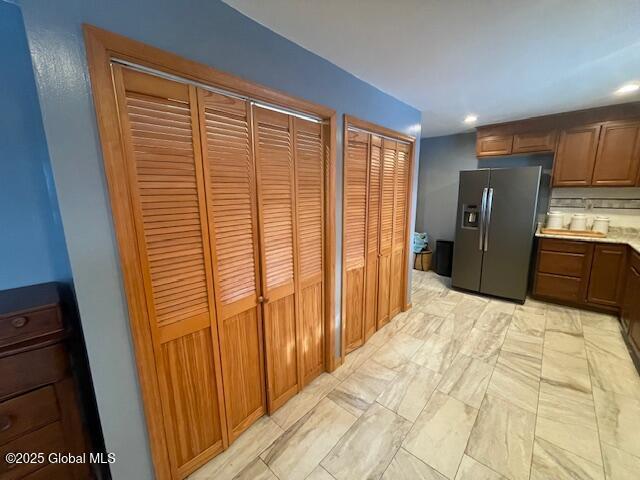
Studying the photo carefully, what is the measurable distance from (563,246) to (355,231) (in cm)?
285

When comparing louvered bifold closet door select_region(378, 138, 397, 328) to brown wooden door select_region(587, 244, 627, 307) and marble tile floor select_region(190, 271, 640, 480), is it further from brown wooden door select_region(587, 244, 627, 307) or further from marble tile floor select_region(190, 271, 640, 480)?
brown wooden door select_region(587, 244, 627, 307)

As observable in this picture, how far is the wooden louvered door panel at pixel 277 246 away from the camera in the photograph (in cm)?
142

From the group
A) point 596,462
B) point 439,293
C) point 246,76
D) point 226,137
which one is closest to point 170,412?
point 226,137

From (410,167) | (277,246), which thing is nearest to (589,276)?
Result: (410,167)

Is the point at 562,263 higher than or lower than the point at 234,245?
lower

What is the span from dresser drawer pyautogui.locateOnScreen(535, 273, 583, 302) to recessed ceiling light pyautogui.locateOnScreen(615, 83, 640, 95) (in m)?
2.03

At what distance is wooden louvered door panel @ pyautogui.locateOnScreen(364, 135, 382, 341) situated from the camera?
7.40ft

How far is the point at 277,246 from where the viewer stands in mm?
1564

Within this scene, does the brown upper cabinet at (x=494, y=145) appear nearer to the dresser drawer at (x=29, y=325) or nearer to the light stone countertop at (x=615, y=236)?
the light stone countertop at (x=615, y=236)

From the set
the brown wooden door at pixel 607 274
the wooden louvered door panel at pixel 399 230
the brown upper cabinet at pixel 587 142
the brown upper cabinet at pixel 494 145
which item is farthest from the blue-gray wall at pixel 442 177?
the wooden louvered door panel at pixel 399 230

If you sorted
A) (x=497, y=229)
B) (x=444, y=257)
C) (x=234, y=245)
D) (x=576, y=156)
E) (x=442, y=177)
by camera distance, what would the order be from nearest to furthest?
(x=234, y=245)
(x=576, y=156)
(x=497, y=229)
(x=444, y=257)
(x=442, y=177)

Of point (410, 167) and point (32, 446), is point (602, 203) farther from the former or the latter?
point (32, 446)

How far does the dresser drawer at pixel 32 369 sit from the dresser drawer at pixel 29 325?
63 millimetres

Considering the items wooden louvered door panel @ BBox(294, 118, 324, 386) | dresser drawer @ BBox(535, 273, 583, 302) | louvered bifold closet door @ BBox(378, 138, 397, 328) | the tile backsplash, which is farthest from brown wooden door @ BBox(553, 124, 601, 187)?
wooden louvered door panel @ BBox(294, 118, 324, 386)
